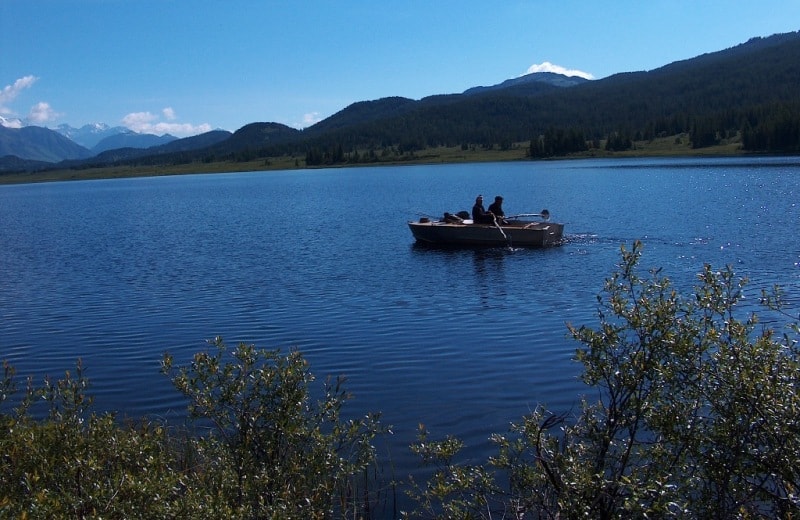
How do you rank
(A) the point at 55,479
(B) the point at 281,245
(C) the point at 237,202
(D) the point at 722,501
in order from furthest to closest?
(C) the point at 237,202, (B) the point at 281,245, (A) the point at 55,479, (D) the point at 722,501

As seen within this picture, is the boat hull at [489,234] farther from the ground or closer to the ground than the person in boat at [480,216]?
closer to the ground

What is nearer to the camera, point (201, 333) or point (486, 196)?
point (201, 333)

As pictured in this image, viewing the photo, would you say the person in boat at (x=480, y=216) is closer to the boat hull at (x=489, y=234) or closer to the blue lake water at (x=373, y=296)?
the boat hull at (x=489, y=234)

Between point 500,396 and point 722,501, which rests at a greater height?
point 722,501

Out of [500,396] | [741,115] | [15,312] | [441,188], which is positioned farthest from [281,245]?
[741,115]

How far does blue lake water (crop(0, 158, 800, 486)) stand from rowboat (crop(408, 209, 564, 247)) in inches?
40.8

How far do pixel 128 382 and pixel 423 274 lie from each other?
47.4 feet

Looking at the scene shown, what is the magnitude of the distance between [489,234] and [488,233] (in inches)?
2.6

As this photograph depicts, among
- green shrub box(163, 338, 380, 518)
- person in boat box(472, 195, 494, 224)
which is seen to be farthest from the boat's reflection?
green shrub box(163, 338, 380, 518)

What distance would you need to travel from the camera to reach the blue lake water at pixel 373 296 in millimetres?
14852

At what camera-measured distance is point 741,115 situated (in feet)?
511

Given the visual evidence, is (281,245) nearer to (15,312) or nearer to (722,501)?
(15,312)

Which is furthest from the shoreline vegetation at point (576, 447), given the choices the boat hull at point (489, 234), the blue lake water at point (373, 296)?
the boat hull at point (489, 234)

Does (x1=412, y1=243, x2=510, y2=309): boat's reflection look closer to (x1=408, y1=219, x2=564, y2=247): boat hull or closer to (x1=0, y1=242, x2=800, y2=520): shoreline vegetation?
(x1=408, y1=219, x2=564, y2=247): boat hull
